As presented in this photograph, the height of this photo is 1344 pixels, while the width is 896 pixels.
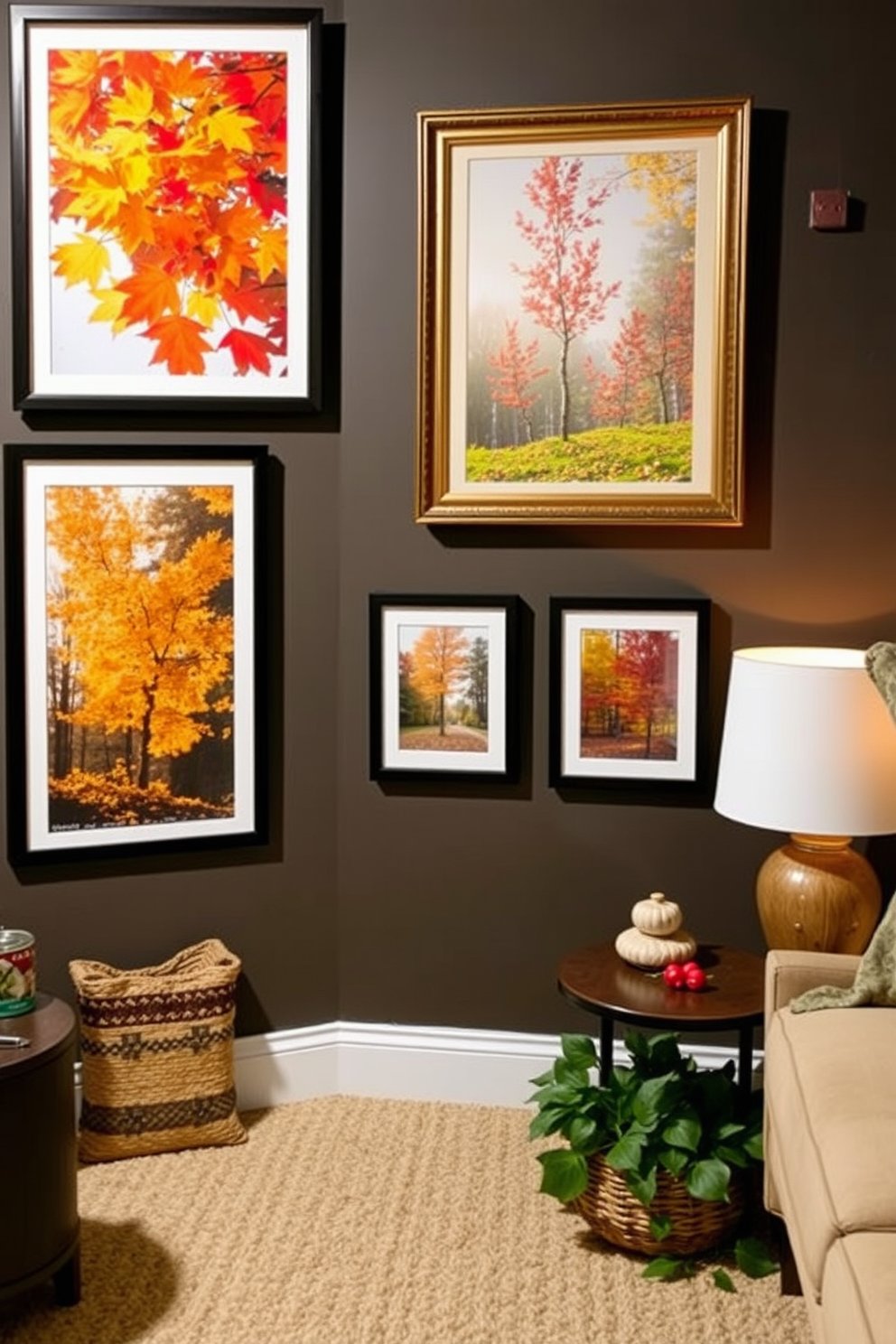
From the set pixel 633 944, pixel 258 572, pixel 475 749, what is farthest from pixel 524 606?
pixel 633 944

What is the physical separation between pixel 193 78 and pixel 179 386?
25.4 inches

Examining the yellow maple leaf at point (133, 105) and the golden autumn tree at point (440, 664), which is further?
the golden autumn tree at point (440, 664)

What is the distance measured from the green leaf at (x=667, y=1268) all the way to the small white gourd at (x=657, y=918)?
1.97ft

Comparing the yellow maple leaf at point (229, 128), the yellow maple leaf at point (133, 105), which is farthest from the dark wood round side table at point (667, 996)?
the yellow maple leaf at point (133, 105)

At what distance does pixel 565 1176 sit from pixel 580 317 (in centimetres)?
176

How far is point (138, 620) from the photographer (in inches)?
127

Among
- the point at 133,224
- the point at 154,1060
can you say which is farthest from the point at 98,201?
the point at 154,1060

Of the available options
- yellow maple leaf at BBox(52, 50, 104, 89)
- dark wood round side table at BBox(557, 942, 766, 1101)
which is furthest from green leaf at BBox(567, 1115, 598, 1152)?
yellow maple leaf at BBox(52, 50, 104, 89)

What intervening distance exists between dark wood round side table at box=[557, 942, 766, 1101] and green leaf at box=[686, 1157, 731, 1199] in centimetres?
21

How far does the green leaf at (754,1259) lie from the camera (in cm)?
268

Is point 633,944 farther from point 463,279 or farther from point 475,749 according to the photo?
point 463,279

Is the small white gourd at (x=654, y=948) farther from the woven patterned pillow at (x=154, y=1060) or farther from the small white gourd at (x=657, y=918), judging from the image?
the woven patterned pillow at (x=154, y=1060)

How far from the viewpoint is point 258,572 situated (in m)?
3.28

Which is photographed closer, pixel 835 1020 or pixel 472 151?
pixel 835 1020
